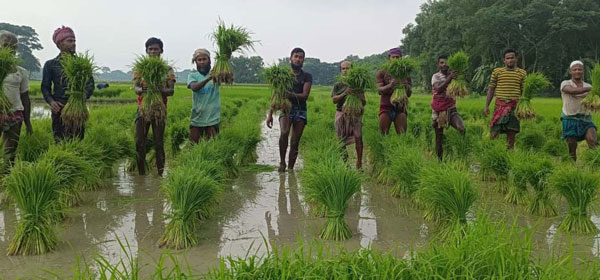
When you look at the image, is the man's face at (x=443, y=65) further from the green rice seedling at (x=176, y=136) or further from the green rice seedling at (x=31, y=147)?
the green rice seedling at (x=31, y=147)

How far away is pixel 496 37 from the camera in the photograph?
127ft

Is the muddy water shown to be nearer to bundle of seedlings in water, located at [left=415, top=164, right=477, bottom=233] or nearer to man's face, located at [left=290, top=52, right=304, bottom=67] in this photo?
bundle of seedlings in water, located at [left=415, top=164, right=477, bottom=233]

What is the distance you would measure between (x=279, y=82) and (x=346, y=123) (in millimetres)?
1198

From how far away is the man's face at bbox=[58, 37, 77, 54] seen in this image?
5352 mm

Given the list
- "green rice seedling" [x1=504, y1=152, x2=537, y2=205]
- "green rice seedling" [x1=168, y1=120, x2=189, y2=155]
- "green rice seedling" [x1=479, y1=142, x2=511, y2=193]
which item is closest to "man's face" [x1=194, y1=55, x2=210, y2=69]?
"green rice seedling" [x1=168, y1=120, x2=189, y2=155]

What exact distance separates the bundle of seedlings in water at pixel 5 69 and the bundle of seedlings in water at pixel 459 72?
5241 millimetres

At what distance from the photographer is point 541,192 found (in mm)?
4453

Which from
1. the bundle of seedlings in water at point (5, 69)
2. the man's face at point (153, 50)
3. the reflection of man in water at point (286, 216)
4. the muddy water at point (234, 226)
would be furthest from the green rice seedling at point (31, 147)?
the reflection of man in water at point (286, 216)

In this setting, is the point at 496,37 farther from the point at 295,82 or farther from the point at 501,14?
the point at 295,82

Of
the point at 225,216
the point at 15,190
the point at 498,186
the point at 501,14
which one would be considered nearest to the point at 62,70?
the point at 15,190

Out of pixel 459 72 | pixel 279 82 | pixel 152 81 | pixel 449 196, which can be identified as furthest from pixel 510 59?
pixel 152 81

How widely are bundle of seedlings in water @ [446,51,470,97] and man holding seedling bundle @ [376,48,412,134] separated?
583 mm

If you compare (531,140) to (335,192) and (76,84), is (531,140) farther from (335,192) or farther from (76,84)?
(76,84)

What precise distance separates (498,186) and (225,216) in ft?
10.6
